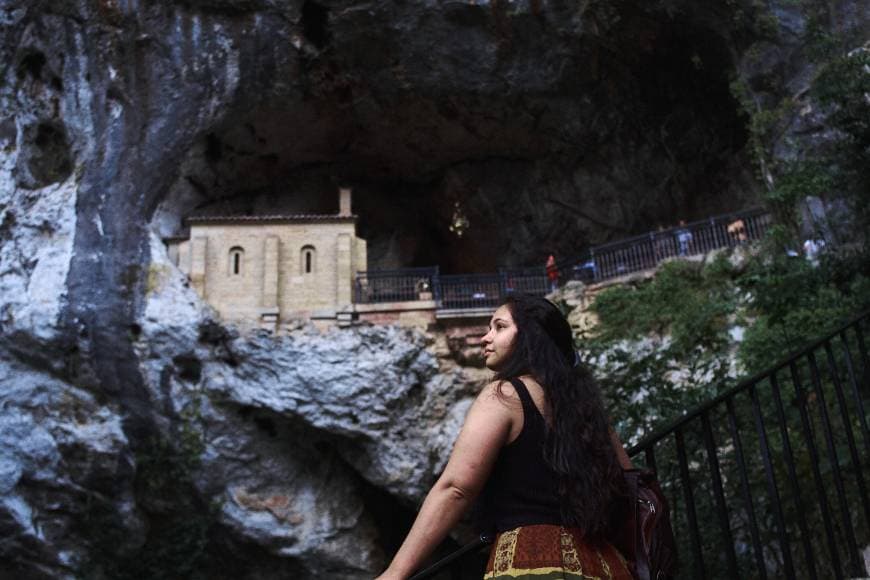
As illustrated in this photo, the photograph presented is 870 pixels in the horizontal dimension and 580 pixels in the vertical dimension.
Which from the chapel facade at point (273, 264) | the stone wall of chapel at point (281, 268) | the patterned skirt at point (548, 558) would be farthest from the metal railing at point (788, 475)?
the stone wall of chapel at point (281, 268)

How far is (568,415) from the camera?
2271 millimetres

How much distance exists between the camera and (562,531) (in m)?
2.14

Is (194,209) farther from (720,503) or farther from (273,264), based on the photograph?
(720,503)

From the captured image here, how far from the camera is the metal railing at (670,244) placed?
56.0 feet

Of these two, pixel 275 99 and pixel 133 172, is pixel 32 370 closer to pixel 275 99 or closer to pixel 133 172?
pixel 133 172

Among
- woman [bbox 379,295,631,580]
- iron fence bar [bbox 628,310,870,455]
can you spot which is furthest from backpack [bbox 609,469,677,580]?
iron fence bar [bbox 628,310,870,455]

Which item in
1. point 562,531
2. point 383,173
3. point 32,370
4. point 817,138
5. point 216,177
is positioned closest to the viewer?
point 562,531

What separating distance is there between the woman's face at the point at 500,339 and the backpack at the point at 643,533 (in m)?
0.53

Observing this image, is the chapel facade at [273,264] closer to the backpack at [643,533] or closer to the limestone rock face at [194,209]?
the limestone rock face at [194,209]

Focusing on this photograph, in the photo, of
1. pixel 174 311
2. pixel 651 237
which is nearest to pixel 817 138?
pixel 651 237

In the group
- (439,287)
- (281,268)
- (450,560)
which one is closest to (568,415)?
(450,560)

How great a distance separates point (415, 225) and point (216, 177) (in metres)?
6.34

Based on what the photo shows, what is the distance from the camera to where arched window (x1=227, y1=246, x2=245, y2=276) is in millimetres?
18656

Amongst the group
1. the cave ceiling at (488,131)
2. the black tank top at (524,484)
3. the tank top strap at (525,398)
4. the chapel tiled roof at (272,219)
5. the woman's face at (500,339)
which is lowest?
the black tank top at (524,484)
